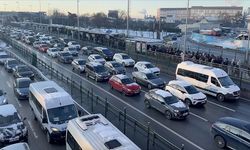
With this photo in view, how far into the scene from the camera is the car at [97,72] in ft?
104

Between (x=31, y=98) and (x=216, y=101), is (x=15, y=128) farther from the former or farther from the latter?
(x=216, y=101)

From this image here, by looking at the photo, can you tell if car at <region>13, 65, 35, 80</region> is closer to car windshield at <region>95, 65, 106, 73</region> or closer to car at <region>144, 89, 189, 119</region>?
car windshield at <region>95, 65, 106, 73</region>


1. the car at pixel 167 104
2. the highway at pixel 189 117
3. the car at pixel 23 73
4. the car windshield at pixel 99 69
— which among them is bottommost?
the highway at pixel 189 117

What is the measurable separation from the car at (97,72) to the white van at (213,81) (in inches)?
336

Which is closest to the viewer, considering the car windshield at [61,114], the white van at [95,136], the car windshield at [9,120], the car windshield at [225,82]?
the white van at [95,136]

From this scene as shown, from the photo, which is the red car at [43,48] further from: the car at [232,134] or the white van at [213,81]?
the car at [232,134]

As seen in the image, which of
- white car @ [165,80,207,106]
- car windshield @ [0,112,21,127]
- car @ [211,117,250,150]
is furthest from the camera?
white car @ [165,80,207,106]

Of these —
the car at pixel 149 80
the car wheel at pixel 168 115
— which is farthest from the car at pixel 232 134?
the car at pixel 149 80

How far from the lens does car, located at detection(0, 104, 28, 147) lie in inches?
648

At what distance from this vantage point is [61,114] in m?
17.3

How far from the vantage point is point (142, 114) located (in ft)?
71.4

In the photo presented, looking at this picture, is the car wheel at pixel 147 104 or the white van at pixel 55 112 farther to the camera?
the car wheel at pixel 147 104

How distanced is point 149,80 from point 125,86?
116 inches

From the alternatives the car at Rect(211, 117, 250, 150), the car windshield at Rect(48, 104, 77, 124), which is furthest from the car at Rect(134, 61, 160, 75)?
the car at Rect(211, 117, 250, 150)
